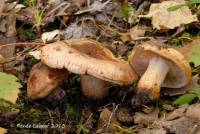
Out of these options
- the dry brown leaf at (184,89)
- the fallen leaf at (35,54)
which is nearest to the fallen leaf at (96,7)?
the fallen leaf at (35,54)

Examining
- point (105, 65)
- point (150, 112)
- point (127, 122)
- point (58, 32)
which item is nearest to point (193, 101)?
point (150, 112)

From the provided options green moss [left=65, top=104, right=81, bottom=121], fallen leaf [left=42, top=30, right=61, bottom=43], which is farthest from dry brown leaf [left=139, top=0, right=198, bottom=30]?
green moss [left=65, top=104, right=81, bottom=121]

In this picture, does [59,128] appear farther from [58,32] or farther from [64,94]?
[58,32]

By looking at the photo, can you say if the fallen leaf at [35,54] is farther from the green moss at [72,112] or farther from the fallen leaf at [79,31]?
the green moss at [72,112]

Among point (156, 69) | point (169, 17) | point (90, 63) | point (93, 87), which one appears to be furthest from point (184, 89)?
point (169, 17)

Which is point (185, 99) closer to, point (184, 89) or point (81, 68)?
point (184, 89)
